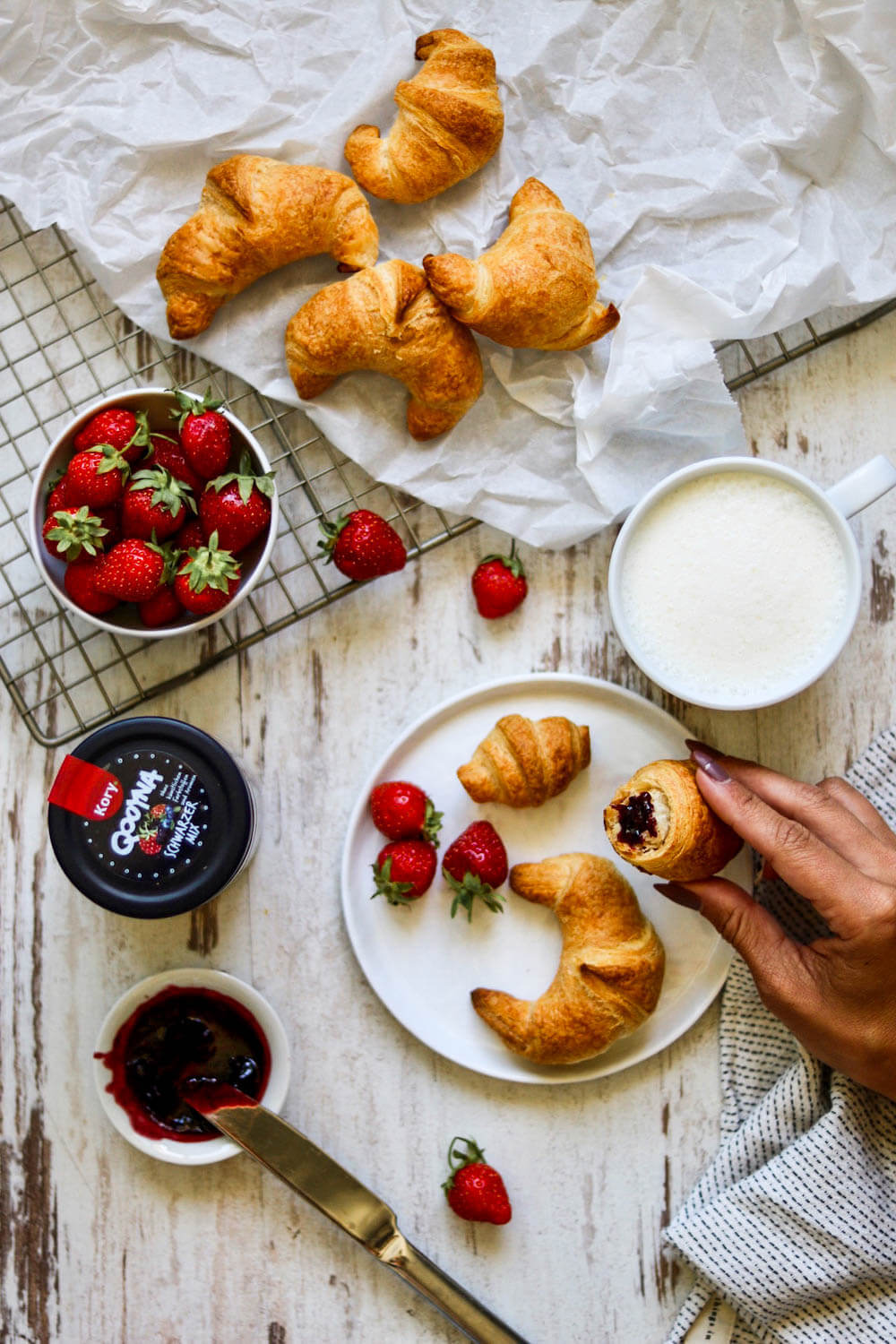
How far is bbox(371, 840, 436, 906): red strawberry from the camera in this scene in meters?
1.72

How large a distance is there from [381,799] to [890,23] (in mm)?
1335

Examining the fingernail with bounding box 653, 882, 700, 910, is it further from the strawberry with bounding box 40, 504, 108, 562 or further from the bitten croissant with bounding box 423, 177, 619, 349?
the strawberry with bounding box 40, 504, 108, 562

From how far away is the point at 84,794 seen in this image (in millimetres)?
1643

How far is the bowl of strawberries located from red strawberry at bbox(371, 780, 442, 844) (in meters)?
0.37

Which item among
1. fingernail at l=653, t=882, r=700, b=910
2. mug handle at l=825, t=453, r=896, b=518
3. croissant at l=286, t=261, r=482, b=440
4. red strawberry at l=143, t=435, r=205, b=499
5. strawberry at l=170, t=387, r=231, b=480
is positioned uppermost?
mug handle at l=825, t=453, r=896, b=518

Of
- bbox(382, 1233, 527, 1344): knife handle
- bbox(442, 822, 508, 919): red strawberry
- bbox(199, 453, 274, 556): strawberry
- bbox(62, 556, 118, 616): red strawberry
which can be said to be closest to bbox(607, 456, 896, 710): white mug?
bbox(442, 822, 508, 919): red strawberry

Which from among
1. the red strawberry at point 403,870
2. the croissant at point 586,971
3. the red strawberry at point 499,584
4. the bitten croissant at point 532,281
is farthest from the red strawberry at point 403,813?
the bitten croissant at point 532,281

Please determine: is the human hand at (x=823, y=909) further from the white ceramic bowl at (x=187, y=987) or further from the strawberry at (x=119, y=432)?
the strawberry at (x=119, y=432)

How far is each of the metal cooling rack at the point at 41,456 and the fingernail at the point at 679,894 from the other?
0.62 meters

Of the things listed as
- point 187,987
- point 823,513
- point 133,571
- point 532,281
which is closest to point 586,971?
point 187,987

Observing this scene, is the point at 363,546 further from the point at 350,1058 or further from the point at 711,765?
the point at 350,1058

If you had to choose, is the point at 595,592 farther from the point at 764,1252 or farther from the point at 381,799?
the point at 764,1252

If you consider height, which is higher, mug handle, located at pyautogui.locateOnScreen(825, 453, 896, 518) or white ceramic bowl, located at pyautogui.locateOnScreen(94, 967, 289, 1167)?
mug handle, located at pyautogui.locateOnScreen(825, 453, 896, 518)

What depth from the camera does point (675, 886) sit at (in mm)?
1638
